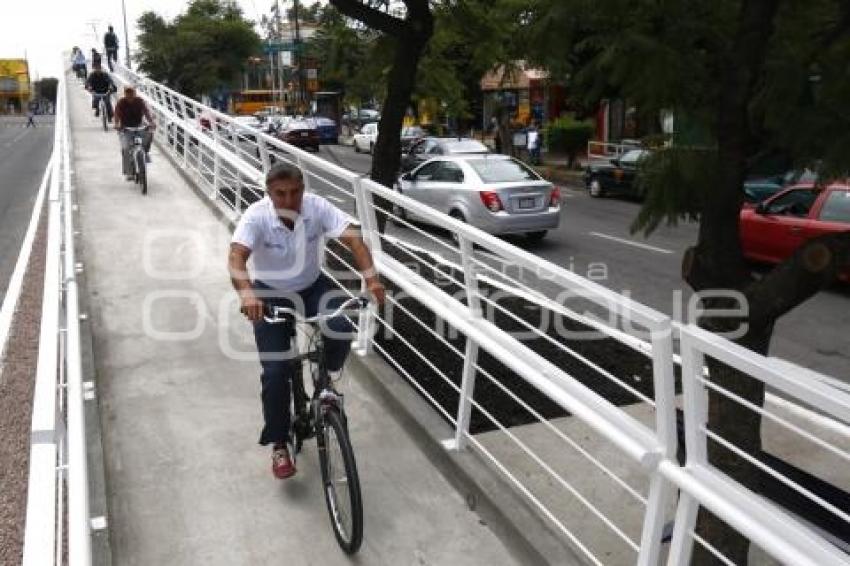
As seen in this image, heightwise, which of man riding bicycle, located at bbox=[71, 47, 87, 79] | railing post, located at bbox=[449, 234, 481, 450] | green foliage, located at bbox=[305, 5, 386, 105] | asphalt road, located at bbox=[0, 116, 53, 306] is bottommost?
asphalt road, located at bbox=[0, 116, 53, 306]

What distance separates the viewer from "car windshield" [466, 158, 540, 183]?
1565cm

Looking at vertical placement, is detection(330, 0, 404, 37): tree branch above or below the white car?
above

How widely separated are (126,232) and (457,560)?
7.68 meters

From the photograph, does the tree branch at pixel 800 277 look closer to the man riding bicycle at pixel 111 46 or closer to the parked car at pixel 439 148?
the parked car at pixel 439 148

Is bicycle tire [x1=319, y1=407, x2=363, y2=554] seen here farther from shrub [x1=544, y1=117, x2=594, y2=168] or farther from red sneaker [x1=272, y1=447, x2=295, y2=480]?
shrub [x1=544, y1=117, x2=594, y2=168]

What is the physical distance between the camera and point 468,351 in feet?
15.3

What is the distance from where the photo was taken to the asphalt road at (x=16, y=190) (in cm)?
1393

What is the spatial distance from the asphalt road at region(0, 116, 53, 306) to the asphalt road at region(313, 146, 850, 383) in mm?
5442

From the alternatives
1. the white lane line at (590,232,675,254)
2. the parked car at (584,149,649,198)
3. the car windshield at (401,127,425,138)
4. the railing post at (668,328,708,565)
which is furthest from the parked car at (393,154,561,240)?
the car windshield at (401,127,425,138)

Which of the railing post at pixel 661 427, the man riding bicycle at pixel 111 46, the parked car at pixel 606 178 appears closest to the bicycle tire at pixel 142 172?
the railing post at pixel 661 427

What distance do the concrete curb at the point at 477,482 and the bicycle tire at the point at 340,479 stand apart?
0.70m

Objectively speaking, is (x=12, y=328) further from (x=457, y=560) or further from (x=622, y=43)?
(x=622, y=43)

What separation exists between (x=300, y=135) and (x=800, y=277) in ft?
125

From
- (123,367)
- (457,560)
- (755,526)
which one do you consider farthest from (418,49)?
(755,526)
